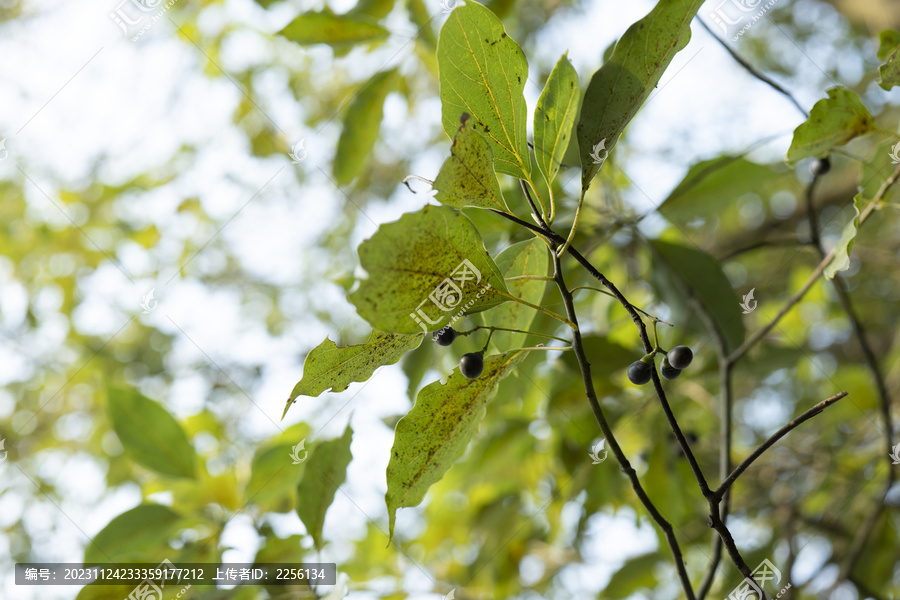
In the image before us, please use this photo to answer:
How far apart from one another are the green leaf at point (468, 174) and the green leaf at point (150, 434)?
4.20 feet

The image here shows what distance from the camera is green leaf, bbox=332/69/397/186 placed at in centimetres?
181

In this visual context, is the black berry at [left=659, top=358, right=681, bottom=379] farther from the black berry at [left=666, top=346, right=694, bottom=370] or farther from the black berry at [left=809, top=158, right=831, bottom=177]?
the black berry at [left=809, top=158, right=831, bottom=177]

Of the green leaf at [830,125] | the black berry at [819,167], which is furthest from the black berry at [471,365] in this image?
the black berry at [819,167]

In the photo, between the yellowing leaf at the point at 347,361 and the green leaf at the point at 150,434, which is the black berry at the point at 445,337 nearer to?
the yellowing leaf at the point at 347,361

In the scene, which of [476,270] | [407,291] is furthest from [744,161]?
[407,291]

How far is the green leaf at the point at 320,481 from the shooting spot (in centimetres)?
126

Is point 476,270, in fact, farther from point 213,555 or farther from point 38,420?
point 38,420

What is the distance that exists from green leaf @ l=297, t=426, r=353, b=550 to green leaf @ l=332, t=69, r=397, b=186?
34.4 inches

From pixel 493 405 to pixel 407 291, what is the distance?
1178 millimetres

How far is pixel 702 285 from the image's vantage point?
4.50 ft

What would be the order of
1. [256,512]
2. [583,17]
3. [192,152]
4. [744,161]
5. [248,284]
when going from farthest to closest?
[248,284] < [192,152] < [583,17] < [256,512] < [744,161]

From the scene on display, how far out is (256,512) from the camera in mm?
1761

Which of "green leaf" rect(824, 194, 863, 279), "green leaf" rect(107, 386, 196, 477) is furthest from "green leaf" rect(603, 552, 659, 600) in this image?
"green leaf" rect(107, 386, 196, 477)

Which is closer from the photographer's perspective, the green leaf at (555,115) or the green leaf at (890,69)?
the green leaf at (555,115)
